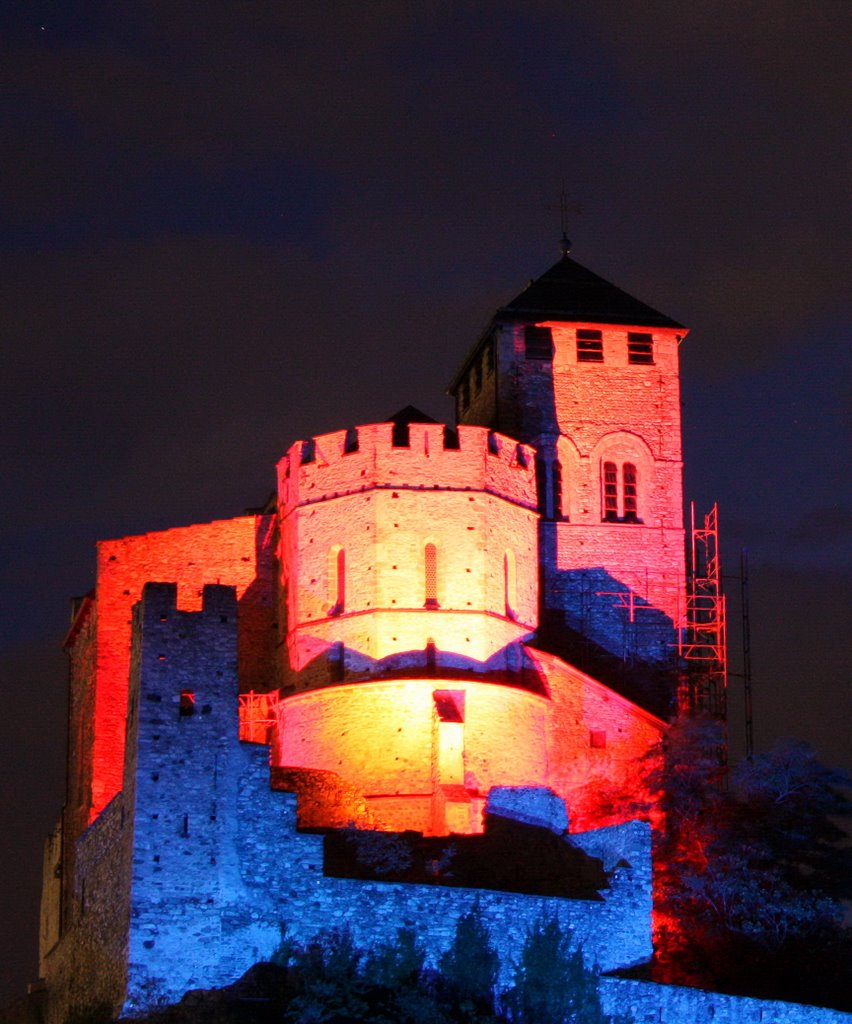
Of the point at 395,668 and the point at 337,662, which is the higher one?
the point at 337,662

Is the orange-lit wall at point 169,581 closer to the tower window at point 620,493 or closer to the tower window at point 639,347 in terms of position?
the tower window at point 620,493

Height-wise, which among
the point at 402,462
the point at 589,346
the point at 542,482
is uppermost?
the point at 589,346

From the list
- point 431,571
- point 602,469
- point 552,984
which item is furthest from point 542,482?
point 552,984

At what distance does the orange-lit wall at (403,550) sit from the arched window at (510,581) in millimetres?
38

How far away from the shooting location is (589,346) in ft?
204

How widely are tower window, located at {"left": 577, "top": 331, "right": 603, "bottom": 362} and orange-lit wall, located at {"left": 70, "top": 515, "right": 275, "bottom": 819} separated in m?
10.8

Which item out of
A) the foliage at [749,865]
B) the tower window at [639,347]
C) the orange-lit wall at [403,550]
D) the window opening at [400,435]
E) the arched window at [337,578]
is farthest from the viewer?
the tower window at [639,347]

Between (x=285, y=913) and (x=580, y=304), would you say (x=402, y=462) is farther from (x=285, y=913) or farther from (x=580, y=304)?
(x=285, y=913)

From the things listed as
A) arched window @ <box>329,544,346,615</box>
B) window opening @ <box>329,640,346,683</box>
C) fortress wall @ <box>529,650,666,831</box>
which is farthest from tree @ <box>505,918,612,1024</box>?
arched window @ <box>329,544,346,615</box>

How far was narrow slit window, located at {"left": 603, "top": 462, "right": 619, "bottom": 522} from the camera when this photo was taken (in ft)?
200

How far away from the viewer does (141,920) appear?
39.7 m

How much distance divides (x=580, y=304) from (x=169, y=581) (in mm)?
15041

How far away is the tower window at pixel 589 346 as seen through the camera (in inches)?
2440

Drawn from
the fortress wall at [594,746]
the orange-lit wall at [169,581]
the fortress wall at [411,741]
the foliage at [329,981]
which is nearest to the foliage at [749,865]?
the fortress wall at [594,746]
